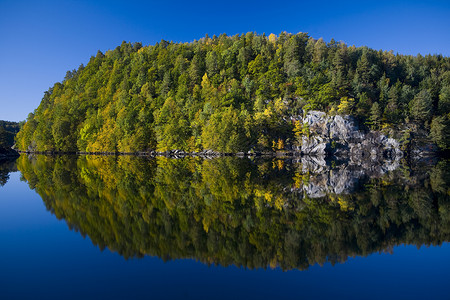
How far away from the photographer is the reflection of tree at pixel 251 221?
10727 mm

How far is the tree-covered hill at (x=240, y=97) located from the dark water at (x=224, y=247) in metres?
62.1

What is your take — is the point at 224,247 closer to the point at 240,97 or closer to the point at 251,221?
the point at 251,221

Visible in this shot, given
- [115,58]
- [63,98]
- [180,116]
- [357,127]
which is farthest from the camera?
[115,58]

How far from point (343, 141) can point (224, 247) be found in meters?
78.6

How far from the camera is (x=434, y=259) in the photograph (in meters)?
10.4

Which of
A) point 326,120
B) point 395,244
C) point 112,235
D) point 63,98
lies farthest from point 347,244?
point 63,98

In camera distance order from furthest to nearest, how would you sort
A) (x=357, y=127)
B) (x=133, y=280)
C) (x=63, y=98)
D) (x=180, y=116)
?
(x=63, y=98) < (x=180, y=116) < (x=357, y=127) < (x=133, y=280)

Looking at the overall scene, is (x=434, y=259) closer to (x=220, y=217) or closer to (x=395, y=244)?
(x=395, y=244)

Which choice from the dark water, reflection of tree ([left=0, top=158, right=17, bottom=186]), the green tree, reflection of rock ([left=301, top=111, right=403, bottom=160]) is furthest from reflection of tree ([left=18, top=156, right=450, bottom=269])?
the green tree

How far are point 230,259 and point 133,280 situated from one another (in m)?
3.36

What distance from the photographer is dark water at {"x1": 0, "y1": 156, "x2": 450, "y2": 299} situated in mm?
8336

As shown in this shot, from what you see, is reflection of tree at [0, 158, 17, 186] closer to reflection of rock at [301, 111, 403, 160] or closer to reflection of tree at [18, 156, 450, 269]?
reflection of tree at [18, 156, 450, 269]

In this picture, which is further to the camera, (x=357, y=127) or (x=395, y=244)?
(x=357, y=127)

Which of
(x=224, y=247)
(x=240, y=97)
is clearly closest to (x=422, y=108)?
(x=240, y=97)
